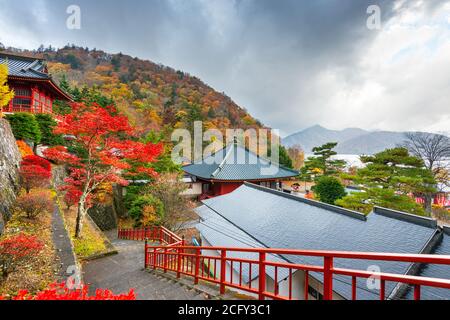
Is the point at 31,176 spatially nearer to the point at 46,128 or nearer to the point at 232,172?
the point at 46,128

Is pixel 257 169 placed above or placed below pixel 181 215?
above

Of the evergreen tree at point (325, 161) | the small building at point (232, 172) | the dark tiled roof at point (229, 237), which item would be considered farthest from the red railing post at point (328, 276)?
the evergreen tree at point (325, 161)

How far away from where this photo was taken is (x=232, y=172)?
19.8 m

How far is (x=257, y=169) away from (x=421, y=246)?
15825mm

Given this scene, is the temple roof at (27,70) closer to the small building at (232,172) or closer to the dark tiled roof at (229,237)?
the small building at (232,172)

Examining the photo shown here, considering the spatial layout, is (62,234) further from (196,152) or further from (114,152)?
(196,152)

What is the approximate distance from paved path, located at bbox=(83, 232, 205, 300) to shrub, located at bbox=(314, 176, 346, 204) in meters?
17.0

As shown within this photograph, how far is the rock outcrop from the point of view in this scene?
6.62 m

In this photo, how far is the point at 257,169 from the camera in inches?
826

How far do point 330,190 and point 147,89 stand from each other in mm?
53072

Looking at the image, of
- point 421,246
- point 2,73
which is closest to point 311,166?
point 421,246

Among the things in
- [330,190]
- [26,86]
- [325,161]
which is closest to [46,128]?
[26,86]

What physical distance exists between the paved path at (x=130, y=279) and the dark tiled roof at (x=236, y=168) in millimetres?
11109
